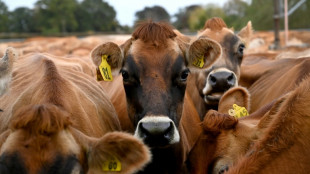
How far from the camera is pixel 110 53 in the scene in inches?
193

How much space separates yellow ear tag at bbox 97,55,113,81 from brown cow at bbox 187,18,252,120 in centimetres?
161

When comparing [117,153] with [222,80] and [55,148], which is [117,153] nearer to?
[55,148]

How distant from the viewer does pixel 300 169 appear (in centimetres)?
288

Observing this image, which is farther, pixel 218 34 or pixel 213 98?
pixel 218 34

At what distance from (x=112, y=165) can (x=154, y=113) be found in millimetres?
1072

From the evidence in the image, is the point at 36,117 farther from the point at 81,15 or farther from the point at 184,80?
the point at 81,15

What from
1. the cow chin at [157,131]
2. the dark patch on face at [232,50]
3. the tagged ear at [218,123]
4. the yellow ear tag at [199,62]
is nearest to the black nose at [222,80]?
the dark patch on face at [232,50]

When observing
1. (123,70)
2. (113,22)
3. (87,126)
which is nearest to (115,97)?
(123,70)

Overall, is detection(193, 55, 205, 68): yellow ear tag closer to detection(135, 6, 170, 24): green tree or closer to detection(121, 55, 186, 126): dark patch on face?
detection(121, 55, 186, 126): dark patch on face

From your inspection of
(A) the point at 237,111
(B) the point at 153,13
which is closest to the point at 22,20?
(B) the point at 153,13

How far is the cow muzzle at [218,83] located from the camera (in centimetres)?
628

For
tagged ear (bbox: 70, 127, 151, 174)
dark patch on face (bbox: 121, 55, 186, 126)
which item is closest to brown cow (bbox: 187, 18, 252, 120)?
dark patch on face (bbox: 121, 55, 186, 126)

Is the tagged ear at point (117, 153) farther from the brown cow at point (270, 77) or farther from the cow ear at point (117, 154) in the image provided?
the brown cow at point (270, 77)

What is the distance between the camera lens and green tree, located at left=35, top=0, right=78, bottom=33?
61.7m
